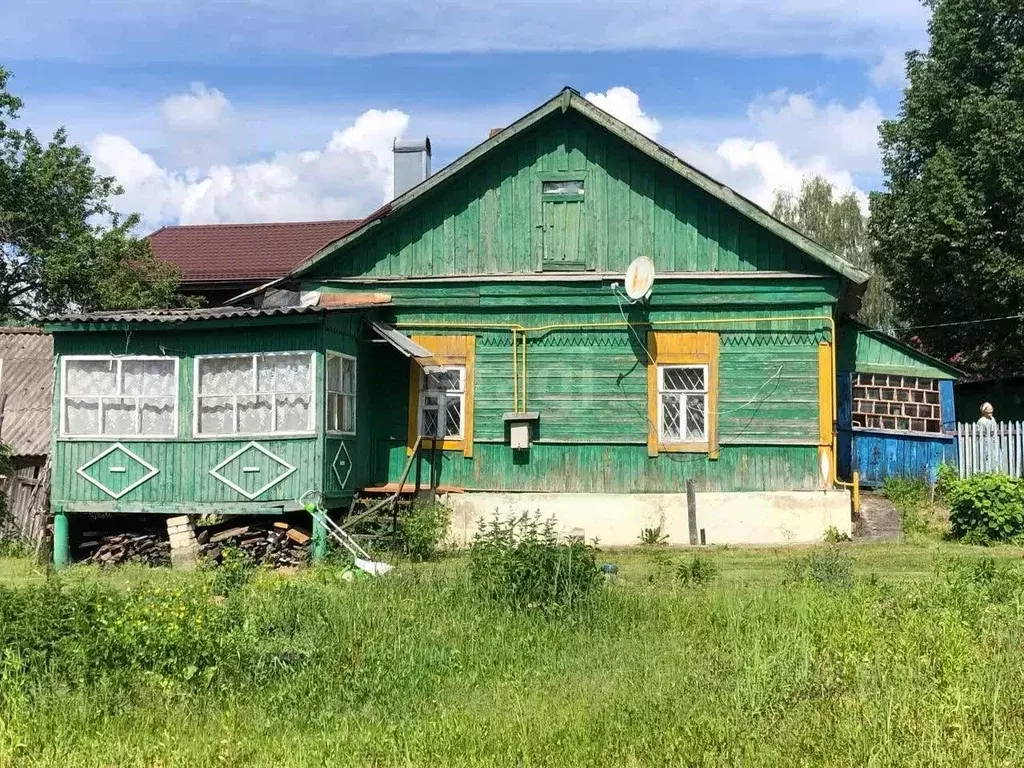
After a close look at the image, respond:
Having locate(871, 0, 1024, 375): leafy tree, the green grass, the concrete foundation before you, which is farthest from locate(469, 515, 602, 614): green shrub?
locate(871, 0, 1024, 375): leafy tree

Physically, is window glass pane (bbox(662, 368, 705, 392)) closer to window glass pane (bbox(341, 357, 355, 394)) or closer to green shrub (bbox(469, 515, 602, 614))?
window glass pane (bbox(341, 357, 355, 394))

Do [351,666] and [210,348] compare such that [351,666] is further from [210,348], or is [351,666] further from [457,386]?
[457,386]

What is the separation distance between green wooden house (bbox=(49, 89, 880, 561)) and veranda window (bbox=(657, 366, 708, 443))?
30mm

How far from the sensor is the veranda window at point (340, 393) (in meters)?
14.7

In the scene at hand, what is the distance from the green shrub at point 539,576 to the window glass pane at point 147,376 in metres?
7.00

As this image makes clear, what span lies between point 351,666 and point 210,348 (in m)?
7.98

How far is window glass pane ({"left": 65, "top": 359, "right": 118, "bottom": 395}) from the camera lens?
1490 centimetres

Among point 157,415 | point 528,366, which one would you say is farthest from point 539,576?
point 157,415

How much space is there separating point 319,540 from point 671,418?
17.9 ft

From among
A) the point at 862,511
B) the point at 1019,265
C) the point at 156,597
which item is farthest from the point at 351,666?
the point at 1019,265

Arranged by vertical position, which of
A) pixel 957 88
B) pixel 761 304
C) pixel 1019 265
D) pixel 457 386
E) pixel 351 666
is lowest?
pixel 351 666

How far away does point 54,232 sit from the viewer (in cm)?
2570

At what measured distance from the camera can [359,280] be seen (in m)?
16.7

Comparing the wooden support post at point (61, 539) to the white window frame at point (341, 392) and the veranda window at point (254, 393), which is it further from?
the white window frame at point (341, 392)
